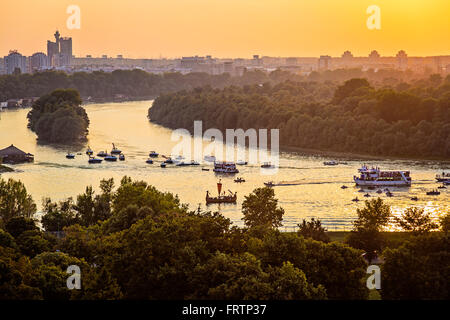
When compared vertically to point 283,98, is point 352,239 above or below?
below

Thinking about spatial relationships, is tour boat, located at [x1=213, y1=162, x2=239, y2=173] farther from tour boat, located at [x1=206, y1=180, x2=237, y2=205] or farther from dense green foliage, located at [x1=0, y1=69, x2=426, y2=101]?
dense green foliage, located at [x1=0, y1=69, x2=426, y2=101]

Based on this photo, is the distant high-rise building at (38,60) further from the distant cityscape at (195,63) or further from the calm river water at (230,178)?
the calm river water at (230,178)

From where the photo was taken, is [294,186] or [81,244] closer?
[81,244]

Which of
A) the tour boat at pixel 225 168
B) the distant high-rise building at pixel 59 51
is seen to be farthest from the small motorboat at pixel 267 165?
the distant high-rise building at pixel 59 51
